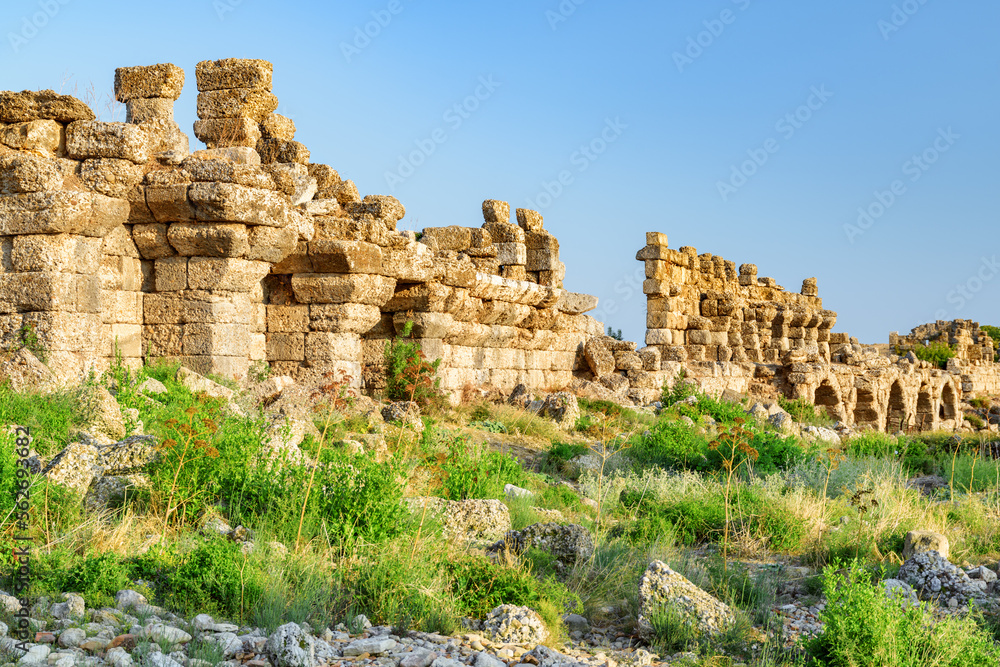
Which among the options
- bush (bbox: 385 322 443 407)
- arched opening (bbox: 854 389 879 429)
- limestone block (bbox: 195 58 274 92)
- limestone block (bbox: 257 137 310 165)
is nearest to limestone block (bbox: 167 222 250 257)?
limestone block (bbox: 257 137 310 165)

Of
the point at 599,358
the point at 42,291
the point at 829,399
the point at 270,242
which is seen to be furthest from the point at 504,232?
the point at 829,399

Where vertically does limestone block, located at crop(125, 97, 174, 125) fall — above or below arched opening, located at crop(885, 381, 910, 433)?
above

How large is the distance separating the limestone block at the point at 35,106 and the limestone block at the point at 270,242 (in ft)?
7.08

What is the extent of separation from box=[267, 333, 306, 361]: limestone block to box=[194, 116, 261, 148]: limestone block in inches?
92.4

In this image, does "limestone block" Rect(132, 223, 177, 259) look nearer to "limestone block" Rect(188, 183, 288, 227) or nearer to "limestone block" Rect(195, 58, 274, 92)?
"limestone block" Rect(188, 183, 288, 227)

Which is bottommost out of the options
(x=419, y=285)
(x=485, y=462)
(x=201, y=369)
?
(x=485, y=462)

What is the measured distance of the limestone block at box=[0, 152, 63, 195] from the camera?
9.11m

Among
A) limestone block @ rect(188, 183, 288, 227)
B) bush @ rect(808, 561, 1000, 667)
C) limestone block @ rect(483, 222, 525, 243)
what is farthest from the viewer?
limestone block @ rect(483, 222, 525, 243)

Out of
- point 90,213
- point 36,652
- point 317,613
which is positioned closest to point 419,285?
point 90,213

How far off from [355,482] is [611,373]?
38.6ft

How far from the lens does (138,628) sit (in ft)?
→ 13.4

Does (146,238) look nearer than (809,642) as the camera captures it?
No

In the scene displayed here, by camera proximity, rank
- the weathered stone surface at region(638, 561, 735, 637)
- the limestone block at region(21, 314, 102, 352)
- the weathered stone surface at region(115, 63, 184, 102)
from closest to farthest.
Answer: the weathered stone surface at region(638, 561, 735, 637)
the limestone block at region(21, 314, 102, 352)
the weathered stone surface at region(115, 63, 184, 102)

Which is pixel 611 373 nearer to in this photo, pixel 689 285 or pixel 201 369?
pixel 689 285
